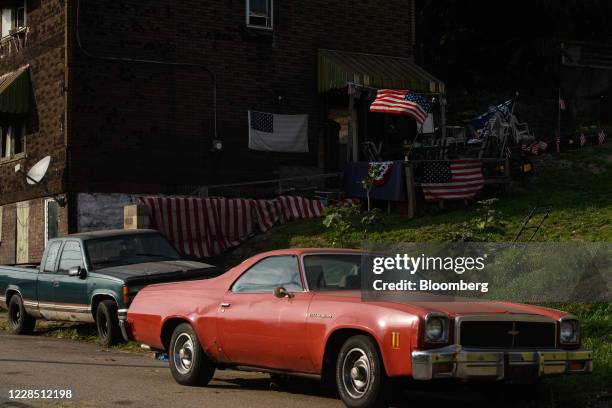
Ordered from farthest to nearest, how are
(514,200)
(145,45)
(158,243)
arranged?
(145,45) → (514,200) → (158,243)

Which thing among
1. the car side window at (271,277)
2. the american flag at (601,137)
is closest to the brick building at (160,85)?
the american flag at (601,137)

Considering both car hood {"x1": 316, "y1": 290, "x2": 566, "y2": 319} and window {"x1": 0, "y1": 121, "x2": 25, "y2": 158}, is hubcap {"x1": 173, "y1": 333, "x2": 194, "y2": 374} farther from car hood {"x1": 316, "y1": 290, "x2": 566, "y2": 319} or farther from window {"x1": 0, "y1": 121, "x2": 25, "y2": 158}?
window {"x1": 0, "y1": 121, "x2": 25, "y2": 158}

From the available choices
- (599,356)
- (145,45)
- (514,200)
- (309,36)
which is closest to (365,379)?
(599,356)

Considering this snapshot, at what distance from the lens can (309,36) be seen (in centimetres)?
2962

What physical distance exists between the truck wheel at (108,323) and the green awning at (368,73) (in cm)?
1443

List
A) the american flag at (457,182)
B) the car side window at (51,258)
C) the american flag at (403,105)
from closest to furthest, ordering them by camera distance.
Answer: the car side window at (51,258) < the american flag at (457,182) < the american flag at (403,105)

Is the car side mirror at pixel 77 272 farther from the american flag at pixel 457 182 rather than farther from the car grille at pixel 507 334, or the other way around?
the american flag at pixel 457 182

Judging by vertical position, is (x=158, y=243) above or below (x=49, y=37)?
below

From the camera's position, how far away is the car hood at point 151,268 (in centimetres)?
1522

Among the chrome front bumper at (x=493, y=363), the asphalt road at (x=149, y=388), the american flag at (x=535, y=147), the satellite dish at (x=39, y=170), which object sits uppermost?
the american flag at (x=535, y=147)

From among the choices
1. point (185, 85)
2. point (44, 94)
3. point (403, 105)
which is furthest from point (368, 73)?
point (44, 94)

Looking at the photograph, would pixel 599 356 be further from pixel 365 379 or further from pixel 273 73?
pixel 273 73

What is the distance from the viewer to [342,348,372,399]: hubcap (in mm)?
9008

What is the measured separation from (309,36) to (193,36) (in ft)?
11.7
